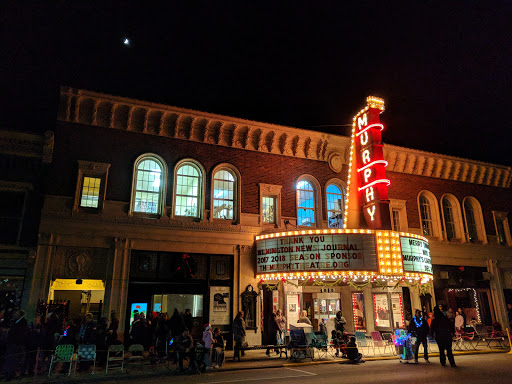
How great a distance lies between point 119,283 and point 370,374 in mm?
10484

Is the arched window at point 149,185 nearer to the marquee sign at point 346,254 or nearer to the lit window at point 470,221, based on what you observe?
the marquee sign at point 346,254

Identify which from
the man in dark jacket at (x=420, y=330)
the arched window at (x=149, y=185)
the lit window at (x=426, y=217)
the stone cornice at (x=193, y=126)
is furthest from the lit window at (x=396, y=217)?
the arched window at (x=149, y=185)

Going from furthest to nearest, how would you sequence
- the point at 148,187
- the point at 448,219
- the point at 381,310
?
the point at 448,219, the point at 381,310, the point at 148,187

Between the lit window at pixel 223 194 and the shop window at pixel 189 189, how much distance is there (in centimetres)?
77

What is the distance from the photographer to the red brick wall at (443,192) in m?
22.8

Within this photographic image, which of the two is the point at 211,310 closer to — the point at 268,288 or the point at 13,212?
the point at 268,288

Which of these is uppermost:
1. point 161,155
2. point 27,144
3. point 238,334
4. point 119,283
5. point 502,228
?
point 161,155

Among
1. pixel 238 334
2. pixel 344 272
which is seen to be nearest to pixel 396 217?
pixel 344 272

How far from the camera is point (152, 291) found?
53.2 feet

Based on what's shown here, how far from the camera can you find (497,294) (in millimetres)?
23438

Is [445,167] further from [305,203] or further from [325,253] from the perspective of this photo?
[325,253]

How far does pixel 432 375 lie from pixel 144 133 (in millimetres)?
15083

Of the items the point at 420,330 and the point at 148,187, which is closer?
the point at 420,330

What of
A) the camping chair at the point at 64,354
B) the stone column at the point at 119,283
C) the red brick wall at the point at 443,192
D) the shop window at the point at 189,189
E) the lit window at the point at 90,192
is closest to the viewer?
the camping chair at the point at 64,354
